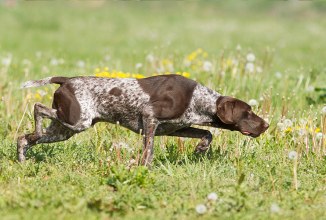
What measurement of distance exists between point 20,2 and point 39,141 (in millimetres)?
24421

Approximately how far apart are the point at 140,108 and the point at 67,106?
72 cm

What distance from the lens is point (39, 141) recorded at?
13.5 ft

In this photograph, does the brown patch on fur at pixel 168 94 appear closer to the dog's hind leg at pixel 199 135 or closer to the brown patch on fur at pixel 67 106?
the dog's hind leg at pixel 199 135

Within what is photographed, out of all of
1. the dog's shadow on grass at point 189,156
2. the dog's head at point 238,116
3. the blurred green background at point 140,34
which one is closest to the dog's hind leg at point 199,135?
the dog's shadow on grass at point 189,156

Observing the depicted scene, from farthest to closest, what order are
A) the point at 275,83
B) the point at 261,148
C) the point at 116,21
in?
the point at 116,21 < the point at 275,83 < the point at 261,148

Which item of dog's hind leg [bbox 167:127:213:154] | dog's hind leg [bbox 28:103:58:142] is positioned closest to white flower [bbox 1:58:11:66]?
dog's hind leg [bbox 28:103:58:142]

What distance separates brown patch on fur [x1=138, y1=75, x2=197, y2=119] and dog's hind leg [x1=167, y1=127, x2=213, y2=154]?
0.47m

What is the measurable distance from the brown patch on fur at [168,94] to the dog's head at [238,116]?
14.3 inches

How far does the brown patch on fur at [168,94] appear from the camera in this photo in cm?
379

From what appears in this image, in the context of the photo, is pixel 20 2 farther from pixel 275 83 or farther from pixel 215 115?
pixel 215 115

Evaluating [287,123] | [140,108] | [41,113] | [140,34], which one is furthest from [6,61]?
[140,34]

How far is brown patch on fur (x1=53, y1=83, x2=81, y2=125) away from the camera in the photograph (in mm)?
3793

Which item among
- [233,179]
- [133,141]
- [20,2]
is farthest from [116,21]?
[233,179]

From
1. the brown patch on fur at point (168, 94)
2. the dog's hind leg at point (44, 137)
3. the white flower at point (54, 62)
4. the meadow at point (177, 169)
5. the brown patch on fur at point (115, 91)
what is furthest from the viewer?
the white flower at point (54, 62)
